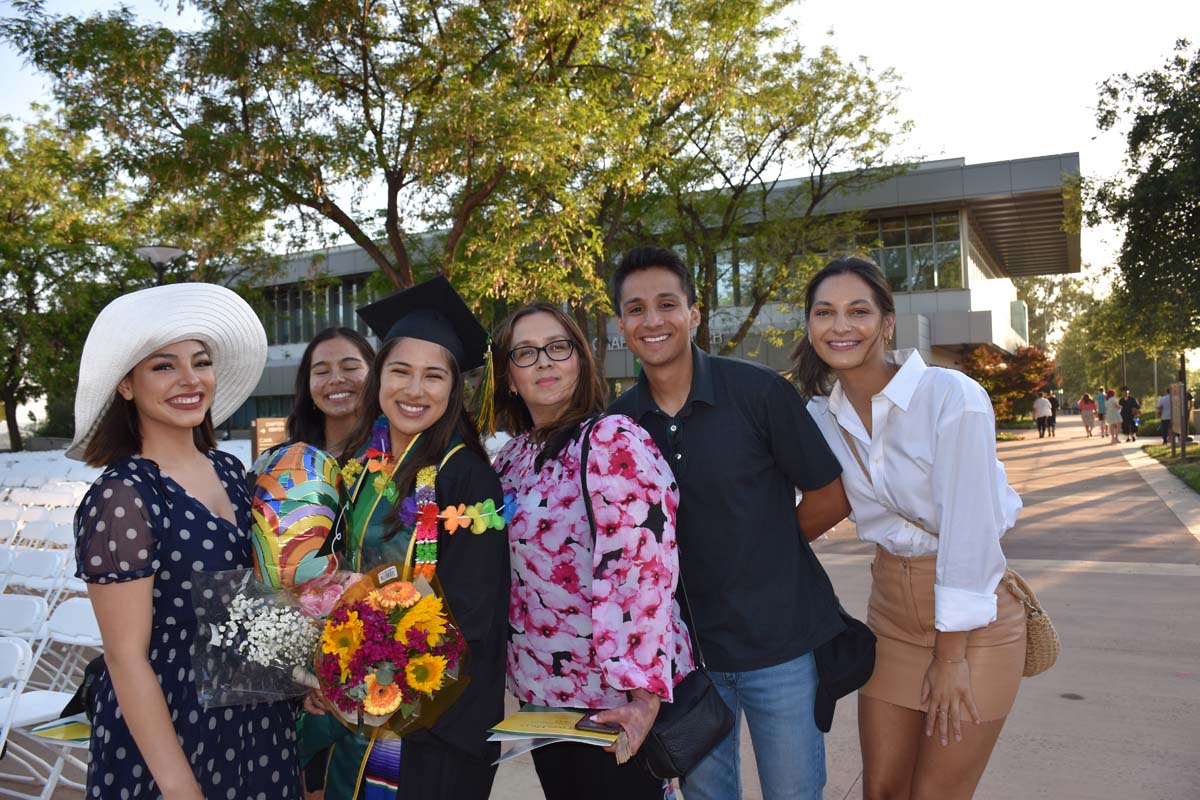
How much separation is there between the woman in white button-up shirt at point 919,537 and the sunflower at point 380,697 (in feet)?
4.62

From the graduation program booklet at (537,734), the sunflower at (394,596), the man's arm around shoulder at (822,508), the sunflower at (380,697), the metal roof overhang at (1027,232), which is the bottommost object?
the graduation program booklet at (537,734)

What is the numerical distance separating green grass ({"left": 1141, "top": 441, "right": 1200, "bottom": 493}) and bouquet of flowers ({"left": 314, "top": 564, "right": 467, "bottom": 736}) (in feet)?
49.4

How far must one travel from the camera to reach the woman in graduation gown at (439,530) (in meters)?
2.03

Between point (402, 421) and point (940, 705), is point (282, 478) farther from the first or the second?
point (940, 705)

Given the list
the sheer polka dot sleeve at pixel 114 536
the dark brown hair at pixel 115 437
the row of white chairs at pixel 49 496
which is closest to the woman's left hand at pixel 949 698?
the sheer polka dot sleeve at pixel 114 536

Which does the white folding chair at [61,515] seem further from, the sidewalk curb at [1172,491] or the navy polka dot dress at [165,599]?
the sidewalk curb at [1172,491]

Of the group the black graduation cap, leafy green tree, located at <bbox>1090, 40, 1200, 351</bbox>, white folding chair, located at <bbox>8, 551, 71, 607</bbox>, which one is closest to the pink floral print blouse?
the black graduation cap

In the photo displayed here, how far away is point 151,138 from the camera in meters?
9.98

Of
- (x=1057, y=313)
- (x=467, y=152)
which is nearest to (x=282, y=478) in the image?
(x=467, y=152)

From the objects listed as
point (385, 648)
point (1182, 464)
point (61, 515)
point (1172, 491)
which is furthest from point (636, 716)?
point (1182, 464)

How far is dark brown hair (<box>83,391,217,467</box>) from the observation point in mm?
1972

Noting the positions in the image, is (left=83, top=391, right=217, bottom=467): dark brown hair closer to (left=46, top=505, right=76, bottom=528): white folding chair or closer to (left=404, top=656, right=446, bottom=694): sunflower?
(left=404, top=656, right=446, bottom=694): sunflower

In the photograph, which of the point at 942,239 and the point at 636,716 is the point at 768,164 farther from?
the point at 636,716

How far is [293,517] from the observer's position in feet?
6.75
